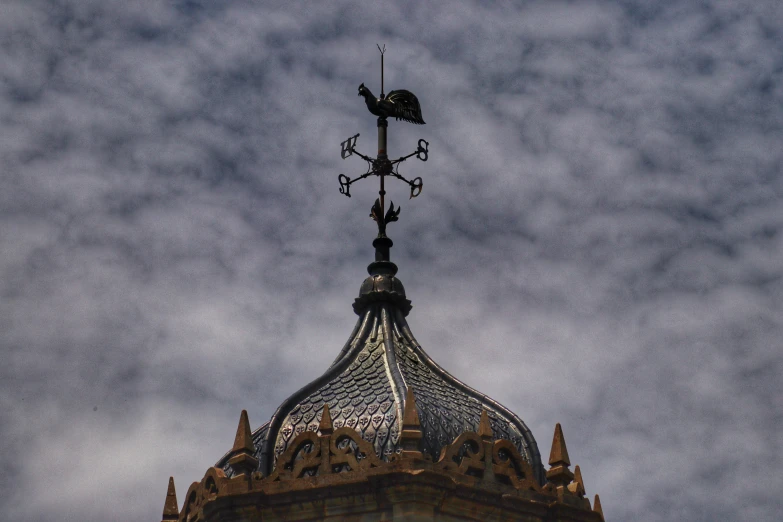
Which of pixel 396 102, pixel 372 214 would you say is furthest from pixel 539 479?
pixel 396 102

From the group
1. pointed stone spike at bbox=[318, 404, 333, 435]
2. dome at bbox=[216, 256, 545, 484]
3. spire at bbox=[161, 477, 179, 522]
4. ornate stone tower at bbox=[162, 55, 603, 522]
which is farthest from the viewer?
spire at bbox=[161, 477, 179, 522]

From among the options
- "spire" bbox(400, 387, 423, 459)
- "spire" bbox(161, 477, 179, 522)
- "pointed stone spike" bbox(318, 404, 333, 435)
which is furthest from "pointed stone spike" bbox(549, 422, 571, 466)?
"spire" bbox(161, 477, 179, 522)

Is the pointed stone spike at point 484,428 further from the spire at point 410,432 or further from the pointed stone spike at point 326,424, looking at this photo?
the pointed stone spike at point 326,424

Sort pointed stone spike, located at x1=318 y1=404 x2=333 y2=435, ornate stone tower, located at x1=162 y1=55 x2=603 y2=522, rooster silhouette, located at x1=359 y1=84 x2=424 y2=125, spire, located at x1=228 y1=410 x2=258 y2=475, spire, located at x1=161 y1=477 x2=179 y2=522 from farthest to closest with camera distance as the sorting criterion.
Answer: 1. rooster silhouette, located at x1=359 y1=84 x2=424 y2=125
2. spire, located at x1=161 y1=477 x2=179 y2=522
3. pointed stone spike, located at x1=318 y1=404 x2=333 y2=435
4. spire, located at x1=228 y1=410 x2=258 y2=475
5. ornate stone tower, located at x1=162 y1=55 x2=603 y2=522

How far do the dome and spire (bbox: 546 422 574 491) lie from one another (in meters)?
0.26

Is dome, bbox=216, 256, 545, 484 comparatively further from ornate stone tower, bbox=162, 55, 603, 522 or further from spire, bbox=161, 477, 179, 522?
spire, bbox=161, 477, 179, 522

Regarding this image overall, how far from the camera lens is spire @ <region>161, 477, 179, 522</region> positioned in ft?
73.7

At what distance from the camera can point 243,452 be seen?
68.9 feet

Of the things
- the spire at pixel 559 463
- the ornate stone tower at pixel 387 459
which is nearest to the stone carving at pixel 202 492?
the ornate stone tower at pixel 387 459

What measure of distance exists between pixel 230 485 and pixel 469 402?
419 centimetres

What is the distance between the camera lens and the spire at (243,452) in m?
20.9

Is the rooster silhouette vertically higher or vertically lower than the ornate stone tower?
higher

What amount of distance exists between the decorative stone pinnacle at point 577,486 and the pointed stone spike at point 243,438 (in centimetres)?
498

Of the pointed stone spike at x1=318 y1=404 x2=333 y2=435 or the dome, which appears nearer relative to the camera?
the pointed stone spike at x1=318 y1=404 x2=333 y2=435
